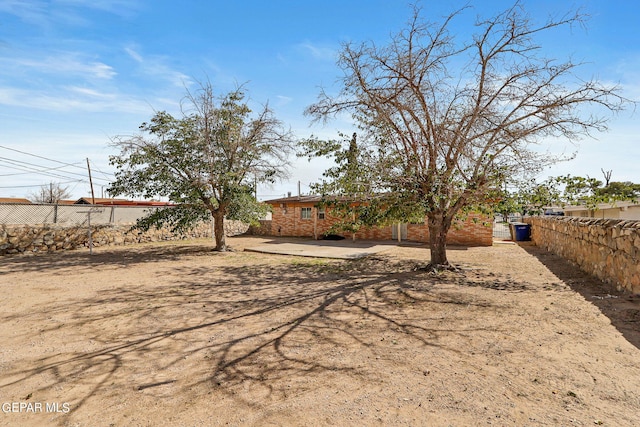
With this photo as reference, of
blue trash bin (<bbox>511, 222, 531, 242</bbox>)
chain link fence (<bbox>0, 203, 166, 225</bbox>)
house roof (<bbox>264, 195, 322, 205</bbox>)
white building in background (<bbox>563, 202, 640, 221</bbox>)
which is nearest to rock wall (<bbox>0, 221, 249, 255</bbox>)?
chain link fence (<bbox>0, 203, 166, 225</bbox>)

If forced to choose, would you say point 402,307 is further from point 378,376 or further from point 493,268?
point 493,268

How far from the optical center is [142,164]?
14078 millimetres

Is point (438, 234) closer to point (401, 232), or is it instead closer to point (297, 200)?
point (401, 232)

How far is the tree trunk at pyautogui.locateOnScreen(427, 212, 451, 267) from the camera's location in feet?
32.9

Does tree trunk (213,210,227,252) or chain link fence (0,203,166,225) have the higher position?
chain link fence (0,203,166,225)

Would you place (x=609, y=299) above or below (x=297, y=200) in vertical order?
below

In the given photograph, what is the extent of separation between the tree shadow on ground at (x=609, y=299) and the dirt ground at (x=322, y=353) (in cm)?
4

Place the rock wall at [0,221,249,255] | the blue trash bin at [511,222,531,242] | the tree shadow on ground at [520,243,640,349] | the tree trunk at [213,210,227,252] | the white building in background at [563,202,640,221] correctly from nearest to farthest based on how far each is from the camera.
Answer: the tree shadow on ground at [520,243,640,349] < the white building in background at [563,202,640,221] < the rock wall at [0,221,249,255] < the tree trunk at [213,210,227,252] < the blue trash bin at [511,222,531,242]

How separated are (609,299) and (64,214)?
20.4 m

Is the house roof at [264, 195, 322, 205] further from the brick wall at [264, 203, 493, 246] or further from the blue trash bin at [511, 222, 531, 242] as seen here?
the blue trash bin at [511, 222, 531, 242]

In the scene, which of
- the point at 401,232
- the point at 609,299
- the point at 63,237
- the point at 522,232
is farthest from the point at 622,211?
the point at 63,237

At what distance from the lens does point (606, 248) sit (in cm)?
746

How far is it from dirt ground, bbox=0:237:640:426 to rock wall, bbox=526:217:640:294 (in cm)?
39

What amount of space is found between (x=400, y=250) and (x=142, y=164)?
465 inches
